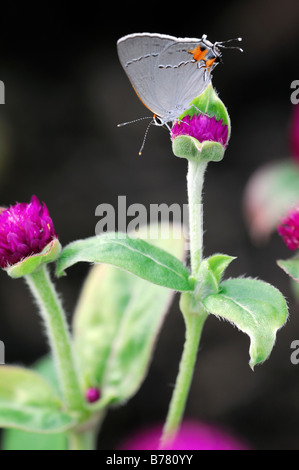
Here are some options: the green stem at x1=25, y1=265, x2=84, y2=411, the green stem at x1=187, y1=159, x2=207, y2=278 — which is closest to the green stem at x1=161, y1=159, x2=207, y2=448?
the green stem at x1=187, y1=159, x2=207, y2=278

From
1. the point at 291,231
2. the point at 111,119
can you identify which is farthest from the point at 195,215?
the point at 111,119

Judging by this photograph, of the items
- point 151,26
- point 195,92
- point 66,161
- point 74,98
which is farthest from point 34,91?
point 195,92

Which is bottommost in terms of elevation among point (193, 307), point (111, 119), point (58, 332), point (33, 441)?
→ point (33, 441)

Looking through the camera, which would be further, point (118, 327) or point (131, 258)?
point (118, 327)

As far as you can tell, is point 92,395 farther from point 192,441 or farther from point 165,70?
point 165,70

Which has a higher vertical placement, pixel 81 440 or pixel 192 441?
pixel 192 441

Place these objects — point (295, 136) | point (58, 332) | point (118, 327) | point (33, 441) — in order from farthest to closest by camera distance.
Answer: point (295, 136), point (33, 441), point (118, 327), point (58, 332)
